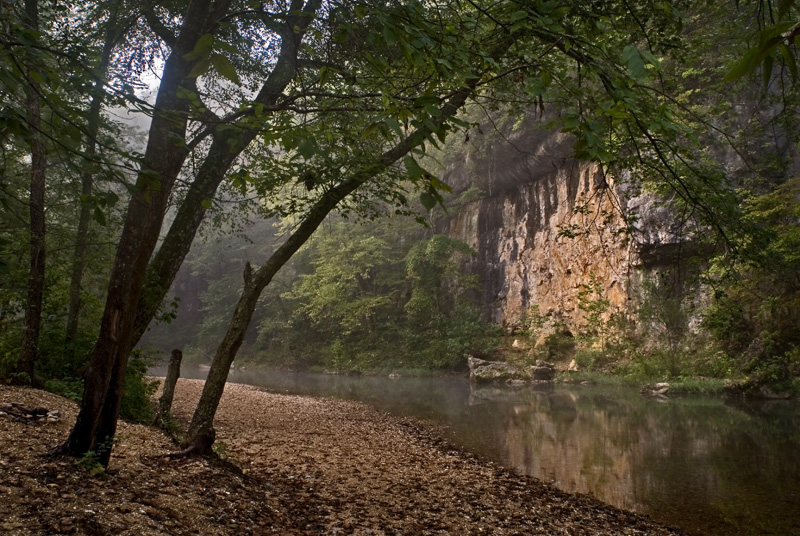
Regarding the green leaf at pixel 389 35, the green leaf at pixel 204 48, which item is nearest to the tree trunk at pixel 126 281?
the green leaf at pixel 204 48

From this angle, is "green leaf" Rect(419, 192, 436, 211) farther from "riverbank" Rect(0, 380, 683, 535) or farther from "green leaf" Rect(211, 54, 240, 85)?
"riverbank" Rect(0, 380, 683, 535)

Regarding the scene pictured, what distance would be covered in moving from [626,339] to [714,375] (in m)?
4.44

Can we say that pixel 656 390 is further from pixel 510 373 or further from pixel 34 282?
pixel 34 282

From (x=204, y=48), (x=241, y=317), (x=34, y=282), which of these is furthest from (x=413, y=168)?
(x=34, y=282)

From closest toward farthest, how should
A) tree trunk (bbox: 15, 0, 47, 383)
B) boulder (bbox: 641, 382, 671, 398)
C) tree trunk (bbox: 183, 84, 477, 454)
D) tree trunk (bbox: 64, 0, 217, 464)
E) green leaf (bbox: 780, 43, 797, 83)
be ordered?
green leaf (bbox: 780, 43, 797, 83) → tree trunk (bbox: 64, 0, 217, 464) → tree trunk (bbox: 183, 84, 477, 454) → tree trunk (bbox: 15, 0, 47, 383) → boulder (bbox: 641, 382, 671, 398)

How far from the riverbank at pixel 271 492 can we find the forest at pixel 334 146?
453 millimetres

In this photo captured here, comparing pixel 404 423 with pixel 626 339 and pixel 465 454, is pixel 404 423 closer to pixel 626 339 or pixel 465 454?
pixel 465 454

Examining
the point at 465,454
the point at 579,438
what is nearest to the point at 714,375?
the point at 579,438

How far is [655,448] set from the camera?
789 cm

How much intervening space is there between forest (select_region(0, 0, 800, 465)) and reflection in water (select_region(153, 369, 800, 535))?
194cm

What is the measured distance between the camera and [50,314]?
681 cm

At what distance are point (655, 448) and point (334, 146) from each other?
7.07 meters

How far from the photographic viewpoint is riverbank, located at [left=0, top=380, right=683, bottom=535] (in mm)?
2984

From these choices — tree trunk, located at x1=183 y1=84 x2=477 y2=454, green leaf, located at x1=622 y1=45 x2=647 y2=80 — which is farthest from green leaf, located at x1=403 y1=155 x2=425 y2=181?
tree trunk, located at x1=183 y1=84 x2=477 y2=454
